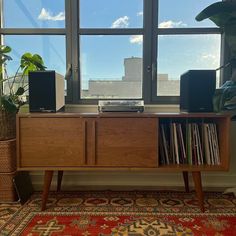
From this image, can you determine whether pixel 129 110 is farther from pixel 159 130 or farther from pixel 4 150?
pixel 4 150

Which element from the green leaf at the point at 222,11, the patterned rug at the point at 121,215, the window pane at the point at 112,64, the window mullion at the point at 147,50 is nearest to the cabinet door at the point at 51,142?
the patterned rug at the point at 121,215

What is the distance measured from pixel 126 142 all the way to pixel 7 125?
0.93 meters

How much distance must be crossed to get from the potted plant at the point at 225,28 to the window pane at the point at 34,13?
3.79 ft

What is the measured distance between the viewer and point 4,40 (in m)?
2.15

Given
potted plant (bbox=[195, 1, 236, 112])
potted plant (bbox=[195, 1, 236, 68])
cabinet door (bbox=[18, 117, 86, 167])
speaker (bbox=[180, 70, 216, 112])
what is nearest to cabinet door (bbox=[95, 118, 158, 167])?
cabinet door (bbox=[18, 117, 86, 167])

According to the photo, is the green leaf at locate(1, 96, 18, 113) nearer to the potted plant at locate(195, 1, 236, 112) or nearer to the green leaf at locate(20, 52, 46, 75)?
the green leaf at locate(20, 52, 46, 75)

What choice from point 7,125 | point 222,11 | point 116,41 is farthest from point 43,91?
point 222,11

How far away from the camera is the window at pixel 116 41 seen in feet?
6.81

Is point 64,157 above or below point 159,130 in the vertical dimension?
below

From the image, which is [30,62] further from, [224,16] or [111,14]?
[224,16]

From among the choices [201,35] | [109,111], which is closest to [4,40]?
[109,111]

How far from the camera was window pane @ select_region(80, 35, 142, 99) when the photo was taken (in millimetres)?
2121

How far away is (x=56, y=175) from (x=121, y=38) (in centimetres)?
131

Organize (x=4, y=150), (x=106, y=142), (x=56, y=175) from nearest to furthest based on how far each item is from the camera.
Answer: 1. (x=106, y=142)
2. (x=4, y=150)
3. (x=56, y=175)
